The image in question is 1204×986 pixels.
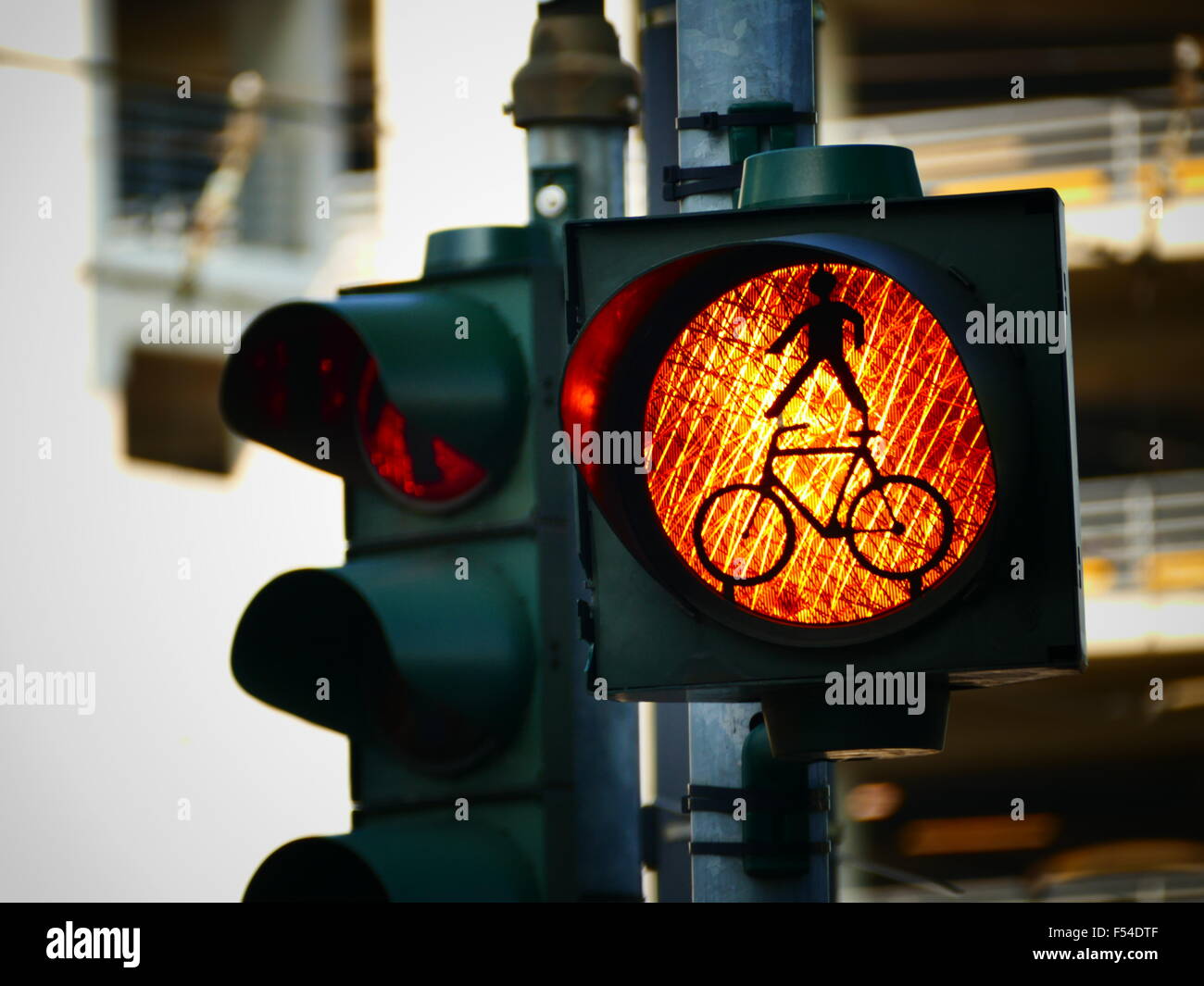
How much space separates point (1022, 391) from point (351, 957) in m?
1.02

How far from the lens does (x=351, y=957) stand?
2740 millimetres

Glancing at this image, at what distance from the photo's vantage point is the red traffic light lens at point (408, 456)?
10.0 ft

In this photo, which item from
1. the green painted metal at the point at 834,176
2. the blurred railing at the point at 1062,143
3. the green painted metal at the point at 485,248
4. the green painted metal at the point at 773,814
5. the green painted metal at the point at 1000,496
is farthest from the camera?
the blurred railing at the point at 1062,143

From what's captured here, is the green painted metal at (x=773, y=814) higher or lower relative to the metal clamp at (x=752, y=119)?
lower

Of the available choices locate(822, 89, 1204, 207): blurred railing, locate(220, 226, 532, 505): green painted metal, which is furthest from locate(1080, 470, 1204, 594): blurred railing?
locate(220, 226, 532, 505): green painted metal

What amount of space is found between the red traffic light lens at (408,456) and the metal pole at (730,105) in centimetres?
46

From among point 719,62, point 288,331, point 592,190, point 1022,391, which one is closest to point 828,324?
point 1022,391

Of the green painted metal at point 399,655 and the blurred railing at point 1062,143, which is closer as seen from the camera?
the green painted metal at point 399,655

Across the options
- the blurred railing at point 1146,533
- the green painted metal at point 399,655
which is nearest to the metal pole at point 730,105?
the green painted metal at point 399,655

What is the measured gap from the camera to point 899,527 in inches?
92.0

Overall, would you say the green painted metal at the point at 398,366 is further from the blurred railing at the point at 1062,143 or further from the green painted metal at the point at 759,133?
the blurred railing at the point at 1062,143

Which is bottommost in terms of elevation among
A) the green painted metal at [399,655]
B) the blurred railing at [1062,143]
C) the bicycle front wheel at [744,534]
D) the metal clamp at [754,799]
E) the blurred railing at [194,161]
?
the metal clamp at [754,799]

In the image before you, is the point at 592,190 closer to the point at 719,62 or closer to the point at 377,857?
the point at 719,62

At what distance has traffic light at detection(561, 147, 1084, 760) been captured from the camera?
2307 millimetres
